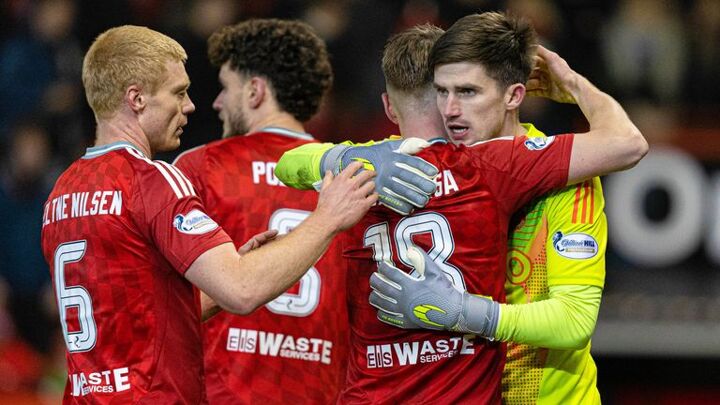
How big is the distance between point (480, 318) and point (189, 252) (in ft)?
3.42

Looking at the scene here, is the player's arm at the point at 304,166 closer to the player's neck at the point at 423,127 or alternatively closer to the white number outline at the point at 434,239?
the player's neck at the point at 423,127

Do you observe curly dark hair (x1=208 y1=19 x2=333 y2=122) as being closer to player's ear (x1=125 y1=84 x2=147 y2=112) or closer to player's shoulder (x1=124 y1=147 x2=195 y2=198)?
player's ear (x1=125 y1=84 x2=147 y2=112)

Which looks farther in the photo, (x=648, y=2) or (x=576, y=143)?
(x=648, y=2)

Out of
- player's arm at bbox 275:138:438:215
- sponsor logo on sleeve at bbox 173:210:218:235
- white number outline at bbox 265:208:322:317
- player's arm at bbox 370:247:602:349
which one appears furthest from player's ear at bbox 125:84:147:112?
white number outline at bbox 265:208:322:317

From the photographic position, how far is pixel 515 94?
424 centimetres

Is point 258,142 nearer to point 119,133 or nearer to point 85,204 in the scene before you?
point 119,133

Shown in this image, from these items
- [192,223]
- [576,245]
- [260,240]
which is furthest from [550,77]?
[192,223]

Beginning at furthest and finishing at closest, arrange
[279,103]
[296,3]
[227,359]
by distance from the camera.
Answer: [296,3] → [279,103] → [227,359]

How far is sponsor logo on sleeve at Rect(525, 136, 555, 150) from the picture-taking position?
4.04m

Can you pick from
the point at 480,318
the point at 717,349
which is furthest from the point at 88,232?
the point at 717,349

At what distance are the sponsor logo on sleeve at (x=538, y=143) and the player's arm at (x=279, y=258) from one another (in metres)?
0.58

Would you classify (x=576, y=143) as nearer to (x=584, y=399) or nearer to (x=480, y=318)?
(x=480, y=318)

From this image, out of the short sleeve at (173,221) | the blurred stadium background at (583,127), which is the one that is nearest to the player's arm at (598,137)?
the short sleeve at (173,221)

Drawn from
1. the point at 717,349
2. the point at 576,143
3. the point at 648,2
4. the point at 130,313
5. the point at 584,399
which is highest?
the point at 648,2
